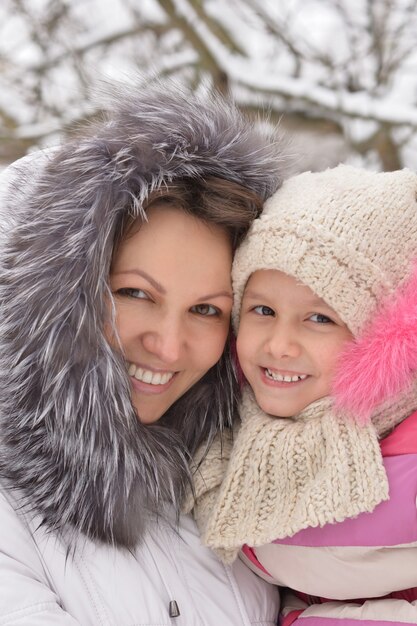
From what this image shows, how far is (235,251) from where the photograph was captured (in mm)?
1812

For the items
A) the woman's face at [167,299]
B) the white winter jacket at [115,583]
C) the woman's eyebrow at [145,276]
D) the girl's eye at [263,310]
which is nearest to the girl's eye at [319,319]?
the girl's eye at [263,310]

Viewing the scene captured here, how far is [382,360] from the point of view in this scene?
1659 millimetres

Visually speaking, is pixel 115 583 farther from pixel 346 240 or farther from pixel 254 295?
pixel 346 240

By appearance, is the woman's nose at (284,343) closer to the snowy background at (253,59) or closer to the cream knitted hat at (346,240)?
the cream knitted hat at (346,240)

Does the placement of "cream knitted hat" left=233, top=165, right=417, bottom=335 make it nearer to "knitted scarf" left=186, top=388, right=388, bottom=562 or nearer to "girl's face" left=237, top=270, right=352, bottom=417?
"girl's face" left=237, top=270, right=352, bottom=417

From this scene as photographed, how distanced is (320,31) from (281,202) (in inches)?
145

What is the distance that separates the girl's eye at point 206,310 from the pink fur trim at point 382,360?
0.33m

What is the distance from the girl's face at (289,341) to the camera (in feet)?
5.63

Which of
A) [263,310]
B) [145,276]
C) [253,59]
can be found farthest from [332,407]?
[253,59]

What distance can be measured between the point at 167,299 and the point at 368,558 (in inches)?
27.7

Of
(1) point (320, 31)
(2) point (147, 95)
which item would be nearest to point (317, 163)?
(1) point (320, 31)

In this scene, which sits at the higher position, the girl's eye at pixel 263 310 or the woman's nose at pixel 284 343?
the girl's eye at pixel 263 310

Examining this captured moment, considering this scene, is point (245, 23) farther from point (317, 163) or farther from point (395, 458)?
point (395, 458)

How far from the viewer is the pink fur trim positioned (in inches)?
65.1
